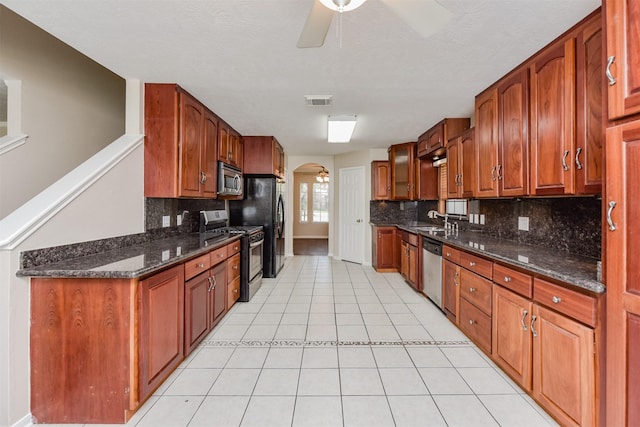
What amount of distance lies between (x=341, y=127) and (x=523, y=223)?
7.72 feet

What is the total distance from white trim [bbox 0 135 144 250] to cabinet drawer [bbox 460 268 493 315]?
3.00 m

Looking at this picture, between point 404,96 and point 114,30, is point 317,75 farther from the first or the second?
point 114,30

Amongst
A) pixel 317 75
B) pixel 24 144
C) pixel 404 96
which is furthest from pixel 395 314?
pixel 24 144

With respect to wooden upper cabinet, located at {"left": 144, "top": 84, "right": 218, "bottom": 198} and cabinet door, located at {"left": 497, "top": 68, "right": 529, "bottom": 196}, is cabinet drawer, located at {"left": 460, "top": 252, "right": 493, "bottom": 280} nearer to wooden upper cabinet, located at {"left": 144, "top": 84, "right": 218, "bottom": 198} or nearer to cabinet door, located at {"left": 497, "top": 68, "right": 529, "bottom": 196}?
cabinet door, located at {"left": 497, "top": 68, "right": 529, "bottom": 196}

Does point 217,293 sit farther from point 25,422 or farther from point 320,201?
point 320,201

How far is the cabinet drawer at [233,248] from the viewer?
3.23m

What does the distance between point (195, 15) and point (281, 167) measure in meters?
3.76

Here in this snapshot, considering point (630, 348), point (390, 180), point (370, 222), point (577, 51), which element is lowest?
point (630, 348)

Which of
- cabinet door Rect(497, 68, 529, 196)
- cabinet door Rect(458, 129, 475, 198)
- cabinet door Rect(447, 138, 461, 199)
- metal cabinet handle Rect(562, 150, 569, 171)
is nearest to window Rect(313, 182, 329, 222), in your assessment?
cabinet door Rect(447, 138, 461, 199)

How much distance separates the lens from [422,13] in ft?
4.64

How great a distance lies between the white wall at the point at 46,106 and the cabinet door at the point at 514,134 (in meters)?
4.47

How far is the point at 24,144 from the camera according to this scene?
2898 millimetres

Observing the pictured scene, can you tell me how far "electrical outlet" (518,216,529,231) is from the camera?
2.63m

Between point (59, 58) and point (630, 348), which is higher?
point (59, 58)
